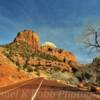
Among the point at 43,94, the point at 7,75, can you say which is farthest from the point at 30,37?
the point at 43,94

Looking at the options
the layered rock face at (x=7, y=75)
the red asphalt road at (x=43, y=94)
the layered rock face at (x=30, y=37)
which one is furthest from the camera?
the layered rock face at (x=30, y=37)

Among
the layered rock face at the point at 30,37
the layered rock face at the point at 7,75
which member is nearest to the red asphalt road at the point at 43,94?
the layered rock face at the point at 7,75

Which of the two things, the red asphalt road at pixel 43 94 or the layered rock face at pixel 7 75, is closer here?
the red asphalt road at pixel 43 94

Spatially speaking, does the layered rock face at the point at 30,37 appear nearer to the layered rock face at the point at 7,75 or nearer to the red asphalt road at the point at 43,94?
the layered rock face at the point at 7,75

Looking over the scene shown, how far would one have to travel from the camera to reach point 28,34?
18950cm

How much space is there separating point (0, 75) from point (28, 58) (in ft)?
284

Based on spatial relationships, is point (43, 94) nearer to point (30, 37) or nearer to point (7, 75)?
point (7, 75)

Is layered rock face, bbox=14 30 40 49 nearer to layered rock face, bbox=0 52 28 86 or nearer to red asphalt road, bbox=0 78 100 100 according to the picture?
layered rock face, bbox=0 52 28 86

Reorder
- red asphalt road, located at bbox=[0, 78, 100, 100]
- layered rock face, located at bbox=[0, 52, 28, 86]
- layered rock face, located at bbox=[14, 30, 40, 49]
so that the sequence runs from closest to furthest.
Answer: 1. red asphalt road, located at bbox=[0, 78, 100, 100]
2. layered rock face, located at bbox=[0, 52, 28, 86]
3. layered rock face, located at bbox=[14, 30, 40, 49]

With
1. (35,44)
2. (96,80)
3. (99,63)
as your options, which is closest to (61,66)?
(35,44)

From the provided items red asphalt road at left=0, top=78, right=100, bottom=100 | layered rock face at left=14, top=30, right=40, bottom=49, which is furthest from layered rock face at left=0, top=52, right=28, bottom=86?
layered rock face at left=14, top=30, right=40, bottom=49

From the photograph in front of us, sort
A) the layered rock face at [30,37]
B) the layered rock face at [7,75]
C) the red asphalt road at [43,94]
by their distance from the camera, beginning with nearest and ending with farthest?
the red asphalt road at [43,94]
the layered rock face at [7,75]
the layered rock face at [30,37]

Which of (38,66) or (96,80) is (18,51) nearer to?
(38,66)

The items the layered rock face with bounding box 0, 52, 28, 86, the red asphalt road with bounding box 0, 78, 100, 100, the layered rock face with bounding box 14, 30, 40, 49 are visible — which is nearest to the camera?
the red asphalt road with bounding box 0, 78, 100, 100
